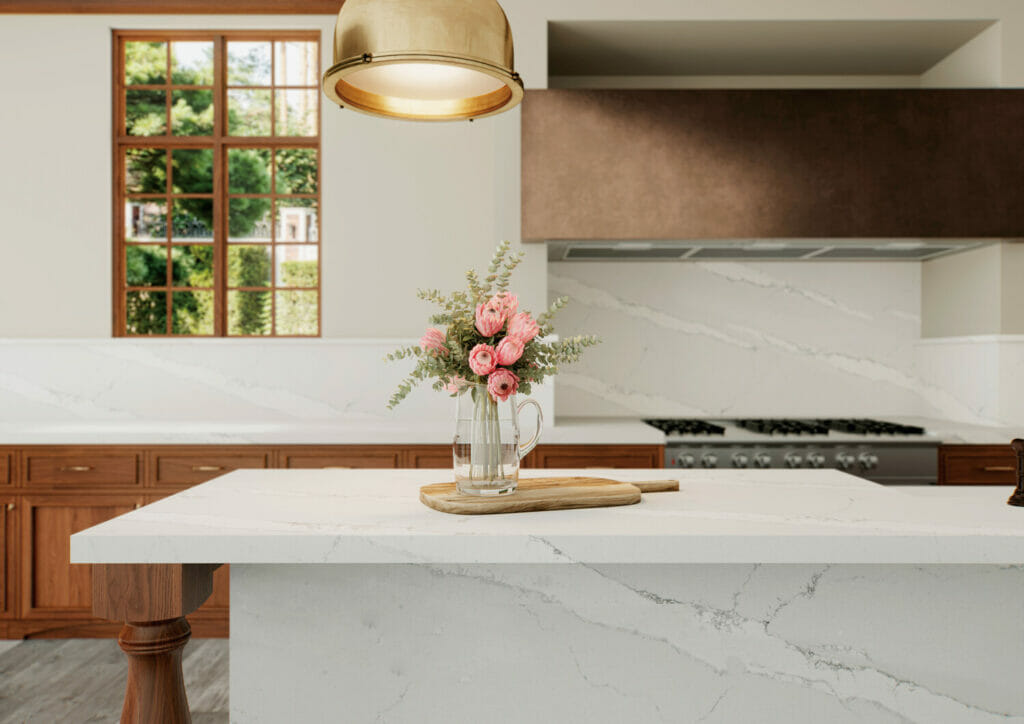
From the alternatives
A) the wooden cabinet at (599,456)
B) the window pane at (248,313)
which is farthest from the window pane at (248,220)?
the wooden cabinet at (599,456)

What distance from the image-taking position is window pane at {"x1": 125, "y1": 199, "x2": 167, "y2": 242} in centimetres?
414

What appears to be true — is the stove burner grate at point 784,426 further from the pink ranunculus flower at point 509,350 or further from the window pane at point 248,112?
the window pane at point 248,112

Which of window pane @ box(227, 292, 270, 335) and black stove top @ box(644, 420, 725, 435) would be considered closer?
black stove top @ box(644, 420, 725, 435)

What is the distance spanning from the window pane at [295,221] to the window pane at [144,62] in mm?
906

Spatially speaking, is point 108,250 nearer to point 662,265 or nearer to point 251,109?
point 251,109

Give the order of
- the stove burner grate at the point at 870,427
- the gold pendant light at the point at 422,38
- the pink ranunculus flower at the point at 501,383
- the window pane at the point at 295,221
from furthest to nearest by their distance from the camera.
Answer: the window pane at the point at 295,221 → the stove burner grate at the point at 870,427 → the pink ranunculus flower at the point at 501,383 → the gold pendant light at the point at 422,38

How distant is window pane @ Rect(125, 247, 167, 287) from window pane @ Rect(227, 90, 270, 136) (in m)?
0.75

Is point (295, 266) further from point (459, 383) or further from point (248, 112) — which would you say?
point (459, 383)

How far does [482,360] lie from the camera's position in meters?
1.61

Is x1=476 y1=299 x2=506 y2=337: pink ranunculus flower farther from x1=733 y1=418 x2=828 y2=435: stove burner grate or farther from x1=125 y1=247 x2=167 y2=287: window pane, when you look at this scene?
x1=125 y1=247 x2=167 y2=287: window pane

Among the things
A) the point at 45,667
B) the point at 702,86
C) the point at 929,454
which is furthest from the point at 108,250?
the point at 929,454

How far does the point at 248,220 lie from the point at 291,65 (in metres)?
0.84

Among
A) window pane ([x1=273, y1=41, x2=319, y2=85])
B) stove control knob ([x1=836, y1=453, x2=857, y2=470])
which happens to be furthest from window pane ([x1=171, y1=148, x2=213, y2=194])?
stove control knob ([x1=836, y1=453, x2=857, y2=470])

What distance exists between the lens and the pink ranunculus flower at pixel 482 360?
1.61 meters
